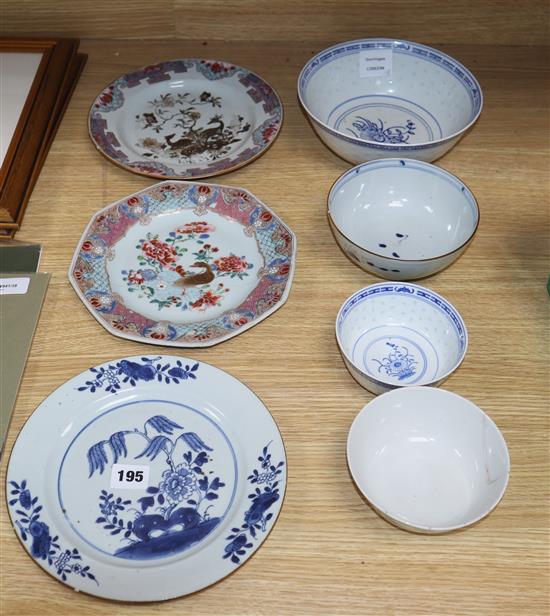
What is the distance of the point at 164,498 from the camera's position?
2.51 ft

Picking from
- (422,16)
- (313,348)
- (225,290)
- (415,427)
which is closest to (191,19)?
(422,16)

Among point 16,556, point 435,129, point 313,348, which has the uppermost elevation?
point 435,129

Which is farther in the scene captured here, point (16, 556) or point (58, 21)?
point (58, 21)

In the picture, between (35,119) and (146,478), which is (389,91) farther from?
(146,478)

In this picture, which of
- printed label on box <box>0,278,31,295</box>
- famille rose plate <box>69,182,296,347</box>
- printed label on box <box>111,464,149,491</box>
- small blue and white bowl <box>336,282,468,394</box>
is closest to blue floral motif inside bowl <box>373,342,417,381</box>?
small blue and white bowl <box>336,282,468,394</box>

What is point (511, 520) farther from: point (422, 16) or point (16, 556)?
point (422, 16)

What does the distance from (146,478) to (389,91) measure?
688mm

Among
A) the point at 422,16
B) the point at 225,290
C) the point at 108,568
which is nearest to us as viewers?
the point at 108,568

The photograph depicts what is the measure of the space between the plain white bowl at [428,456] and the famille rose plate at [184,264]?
18 centimetres

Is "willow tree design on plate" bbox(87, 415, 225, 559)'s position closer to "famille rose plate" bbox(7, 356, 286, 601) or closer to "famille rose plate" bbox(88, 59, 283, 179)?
"famille rose plate" bbox(7, 356, 286, 601)

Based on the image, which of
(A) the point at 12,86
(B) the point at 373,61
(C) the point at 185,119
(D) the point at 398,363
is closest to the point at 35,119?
(A) the point at 12,86

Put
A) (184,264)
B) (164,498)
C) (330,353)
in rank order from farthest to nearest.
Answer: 1. (184,264)
2. (330,353)
3. (164,498)

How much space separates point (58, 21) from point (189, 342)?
663 mm

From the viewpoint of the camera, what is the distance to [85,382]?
821mm
